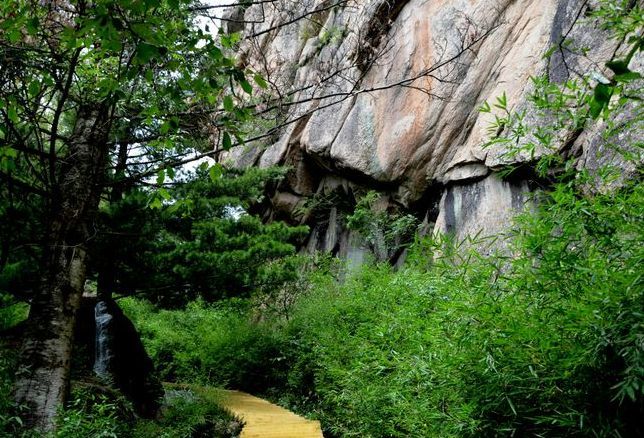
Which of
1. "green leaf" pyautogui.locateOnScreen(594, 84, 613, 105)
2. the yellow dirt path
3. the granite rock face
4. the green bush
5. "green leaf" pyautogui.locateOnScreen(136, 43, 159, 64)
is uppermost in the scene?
the granite rock face

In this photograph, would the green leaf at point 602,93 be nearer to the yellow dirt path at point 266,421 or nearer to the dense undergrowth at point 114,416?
the dense undergrowth at point 114,416

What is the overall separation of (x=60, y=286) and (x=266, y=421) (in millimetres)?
2792

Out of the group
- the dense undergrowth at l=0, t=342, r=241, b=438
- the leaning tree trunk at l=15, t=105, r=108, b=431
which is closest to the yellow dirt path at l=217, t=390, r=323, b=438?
the dense undergrowth at l=0, t=342, r=241, b=438

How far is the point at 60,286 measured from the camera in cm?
357

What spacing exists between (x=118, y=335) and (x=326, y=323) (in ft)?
8.98

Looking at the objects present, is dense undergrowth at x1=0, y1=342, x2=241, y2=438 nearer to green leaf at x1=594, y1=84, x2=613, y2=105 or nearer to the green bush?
the green bush

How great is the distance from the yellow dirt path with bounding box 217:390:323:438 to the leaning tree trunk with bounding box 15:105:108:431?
1.99 m

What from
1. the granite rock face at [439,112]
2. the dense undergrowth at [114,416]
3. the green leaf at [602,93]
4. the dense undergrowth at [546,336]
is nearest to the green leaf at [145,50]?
the green leaf at [602,93]

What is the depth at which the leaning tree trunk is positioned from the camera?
329 cm

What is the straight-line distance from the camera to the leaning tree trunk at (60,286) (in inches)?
129

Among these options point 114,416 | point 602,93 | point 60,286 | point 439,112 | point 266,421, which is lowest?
point 266,421

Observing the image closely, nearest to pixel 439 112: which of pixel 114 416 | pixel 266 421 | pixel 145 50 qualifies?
pixel 266 421

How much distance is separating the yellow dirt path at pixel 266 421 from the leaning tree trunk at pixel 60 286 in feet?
6.52

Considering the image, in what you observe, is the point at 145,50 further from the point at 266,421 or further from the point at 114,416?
the point at 266,421
